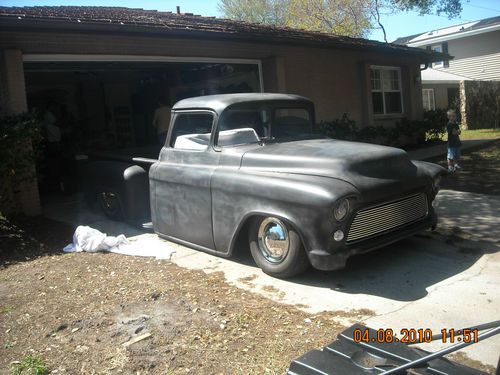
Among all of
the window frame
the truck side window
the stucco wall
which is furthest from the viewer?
the stucco wall

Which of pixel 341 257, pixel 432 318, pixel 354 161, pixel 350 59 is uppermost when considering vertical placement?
pixel 350 59

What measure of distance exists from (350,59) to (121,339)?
12199 mm

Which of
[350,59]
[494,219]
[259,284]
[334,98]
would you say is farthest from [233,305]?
[350,59]

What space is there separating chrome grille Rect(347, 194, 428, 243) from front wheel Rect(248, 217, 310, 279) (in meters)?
0.49

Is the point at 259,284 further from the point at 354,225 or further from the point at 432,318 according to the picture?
the point at 432,318

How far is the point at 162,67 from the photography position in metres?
13.4

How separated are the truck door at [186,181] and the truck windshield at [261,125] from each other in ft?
0.65

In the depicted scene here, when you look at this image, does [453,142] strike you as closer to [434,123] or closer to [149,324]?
[434,123]

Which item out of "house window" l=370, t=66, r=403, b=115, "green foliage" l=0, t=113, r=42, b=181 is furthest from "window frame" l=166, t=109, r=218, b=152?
"house window" l=370, t=66, r=403, b=115

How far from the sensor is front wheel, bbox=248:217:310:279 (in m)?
4.32

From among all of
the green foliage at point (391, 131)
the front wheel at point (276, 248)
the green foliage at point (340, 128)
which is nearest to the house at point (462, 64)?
the green foliage at point (391, 131)

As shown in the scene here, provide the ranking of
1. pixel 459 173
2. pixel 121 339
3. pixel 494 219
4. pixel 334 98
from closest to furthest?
pixel 121 339
pixel 494 219
pixel 459 173
pixel 334 98

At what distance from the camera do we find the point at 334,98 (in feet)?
44.2

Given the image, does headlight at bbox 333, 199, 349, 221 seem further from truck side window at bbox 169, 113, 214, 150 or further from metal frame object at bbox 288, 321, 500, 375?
truck side window at bbox 169, 113, 214, 150
